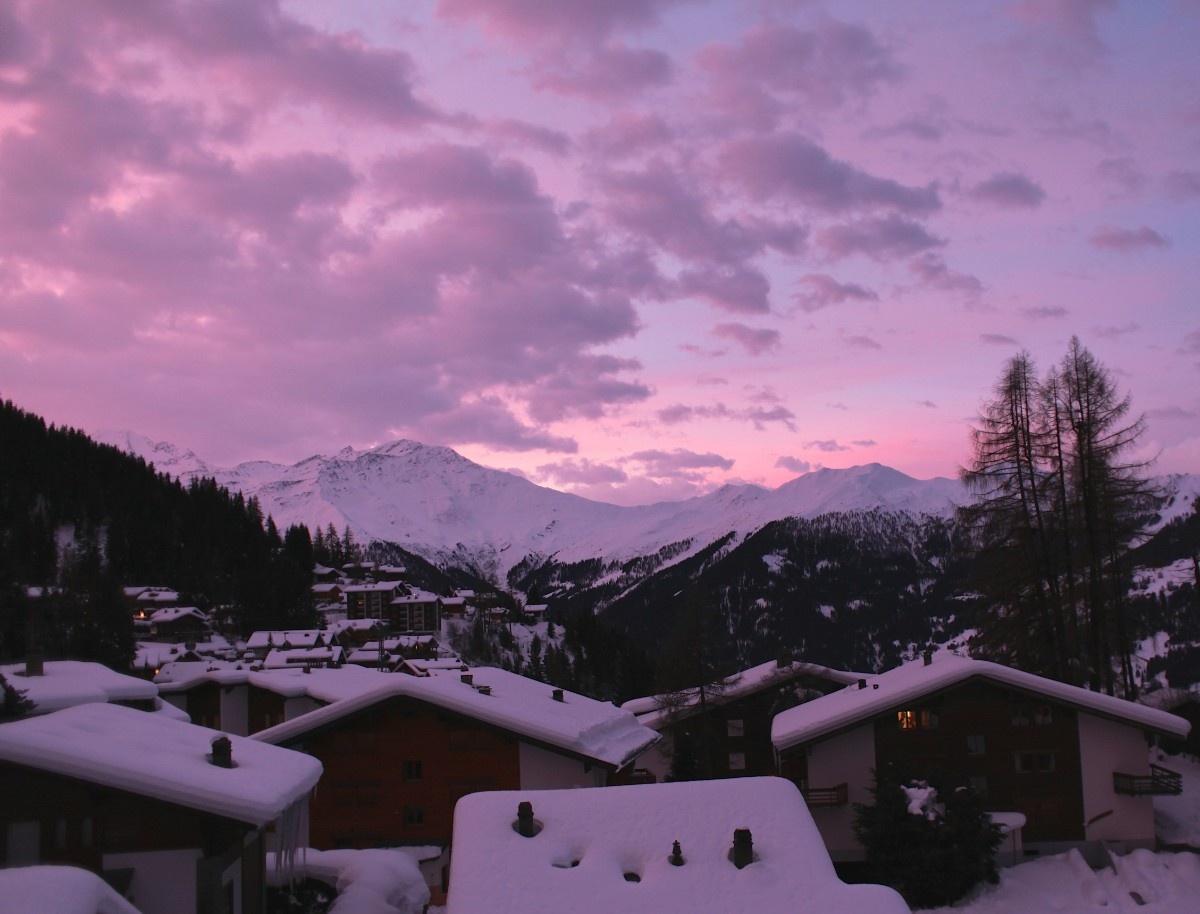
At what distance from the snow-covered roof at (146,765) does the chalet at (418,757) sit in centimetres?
1211

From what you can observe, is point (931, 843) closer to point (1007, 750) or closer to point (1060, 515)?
point (1007, 750)

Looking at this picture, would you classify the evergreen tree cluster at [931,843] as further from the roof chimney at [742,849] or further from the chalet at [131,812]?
the chalet at [131,812]

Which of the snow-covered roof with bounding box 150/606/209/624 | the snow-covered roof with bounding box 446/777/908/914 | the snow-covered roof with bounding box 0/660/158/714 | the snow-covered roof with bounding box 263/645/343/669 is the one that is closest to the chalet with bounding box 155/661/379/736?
the snow-covered roof with bounding box 0/660/158/714

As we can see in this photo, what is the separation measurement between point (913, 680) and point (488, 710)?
13.3 m

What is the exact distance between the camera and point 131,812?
45.5ft

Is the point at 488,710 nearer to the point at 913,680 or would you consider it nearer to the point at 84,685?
the point at 84,685

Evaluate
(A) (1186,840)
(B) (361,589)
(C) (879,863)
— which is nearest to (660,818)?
(C) (879,863)

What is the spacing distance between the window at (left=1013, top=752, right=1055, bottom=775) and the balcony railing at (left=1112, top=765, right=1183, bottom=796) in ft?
6.02

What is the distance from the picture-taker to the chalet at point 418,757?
27.2 metres

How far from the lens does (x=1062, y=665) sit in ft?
115

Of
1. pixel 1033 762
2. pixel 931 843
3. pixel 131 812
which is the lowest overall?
pixel 931 843

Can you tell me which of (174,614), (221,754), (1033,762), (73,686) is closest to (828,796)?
(1033,762)

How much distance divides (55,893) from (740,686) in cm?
3622

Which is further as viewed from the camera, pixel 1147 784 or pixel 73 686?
pixel 1147 784
